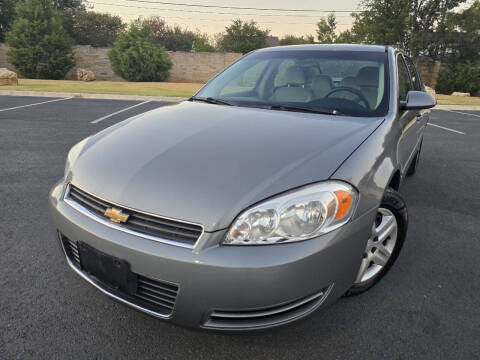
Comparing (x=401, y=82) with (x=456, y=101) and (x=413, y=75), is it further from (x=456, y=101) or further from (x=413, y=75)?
(x=456, y=101)

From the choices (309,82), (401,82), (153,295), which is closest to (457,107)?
(401,82)

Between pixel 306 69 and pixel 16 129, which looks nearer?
pixel 306 69

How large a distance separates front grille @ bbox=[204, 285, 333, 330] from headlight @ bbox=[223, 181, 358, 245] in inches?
11.2

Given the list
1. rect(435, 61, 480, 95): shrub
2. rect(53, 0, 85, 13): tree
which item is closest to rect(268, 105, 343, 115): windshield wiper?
rect(435, 61, 480, 95): shrub

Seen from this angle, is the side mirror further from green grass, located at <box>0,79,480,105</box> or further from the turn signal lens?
green grass, located at <box>0,79,480,105</box>

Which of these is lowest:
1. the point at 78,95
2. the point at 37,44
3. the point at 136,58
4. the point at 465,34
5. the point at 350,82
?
the point at 78,95

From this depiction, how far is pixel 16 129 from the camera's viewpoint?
6172mm

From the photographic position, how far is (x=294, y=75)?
9.09 feet

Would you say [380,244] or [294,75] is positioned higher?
[294,75]

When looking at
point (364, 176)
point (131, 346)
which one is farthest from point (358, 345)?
point (131, 346)

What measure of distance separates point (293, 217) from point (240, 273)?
0.32 m

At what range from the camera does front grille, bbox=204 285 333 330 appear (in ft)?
4.42

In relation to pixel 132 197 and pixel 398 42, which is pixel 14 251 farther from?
pixel 398 42

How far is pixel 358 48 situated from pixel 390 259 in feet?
5.69
